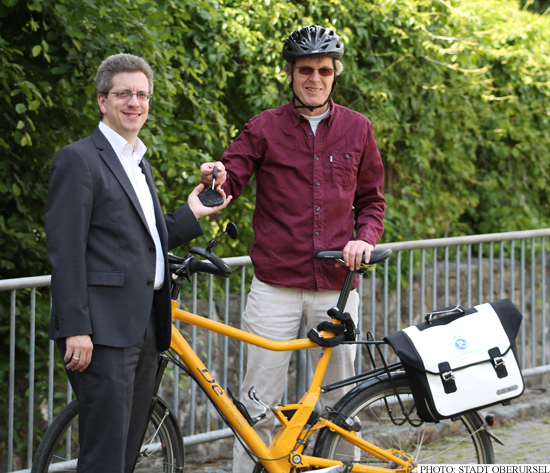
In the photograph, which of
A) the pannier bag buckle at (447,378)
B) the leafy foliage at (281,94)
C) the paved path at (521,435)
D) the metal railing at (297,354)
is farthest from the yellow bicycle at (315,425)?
the leafy foliage at (281,94)

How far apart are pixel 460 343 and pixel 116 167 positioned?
159 cm

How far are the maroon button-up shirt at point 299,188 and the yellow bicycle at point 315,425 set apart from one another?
0.16 m

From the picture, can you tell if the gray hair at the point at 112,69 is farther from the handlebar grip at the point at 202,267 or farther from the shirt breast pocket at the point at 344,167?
the shirt breast pocket at the point at 344,167

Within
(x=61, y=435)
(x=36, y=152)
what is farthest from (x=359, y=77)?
(x=61, y=435)

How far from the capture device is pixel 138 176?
2768 millimetres

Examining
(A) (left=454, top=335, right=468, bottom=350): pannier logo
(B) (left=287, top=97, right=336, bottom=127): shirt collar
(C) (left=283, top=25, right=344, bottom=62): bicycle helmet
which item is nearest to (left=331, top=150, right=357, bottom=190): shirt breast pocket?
(B) (left=287, top=97, right=336, bottom=127): shirt collar

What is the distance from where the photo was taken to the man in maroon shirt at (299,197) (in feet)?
11.0

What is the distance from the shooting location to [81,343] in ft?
8.32

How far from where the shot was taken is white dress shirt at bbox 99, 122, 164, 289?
8.86 feet

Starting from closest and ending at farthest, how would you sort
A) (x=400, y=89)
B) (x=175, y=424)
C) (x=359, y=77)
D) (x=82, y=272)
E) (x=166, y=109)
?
(x=82, y=272)
(x=175, y=424)
(x=166, y=109)
(x=359, y=77)
(x=400, y=89)

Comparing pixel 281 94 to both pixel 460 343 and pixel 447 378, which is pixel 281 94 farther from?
pixel 447 378

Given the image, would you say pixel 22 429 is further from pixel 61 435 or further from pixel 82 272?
pixel 82 272

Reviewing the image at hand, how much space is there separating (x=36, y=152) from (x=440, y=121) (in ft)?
14.5

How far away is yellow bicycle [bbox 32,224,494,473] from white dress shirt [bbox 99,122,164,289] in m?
0.30
